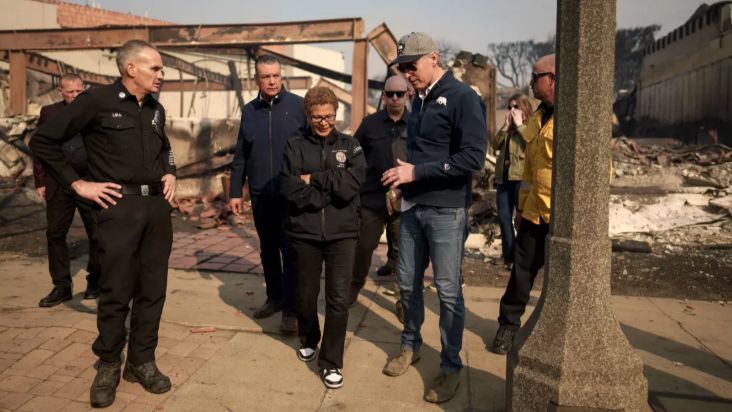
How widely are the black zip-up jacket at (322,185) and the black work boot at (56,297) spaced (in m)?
2.58

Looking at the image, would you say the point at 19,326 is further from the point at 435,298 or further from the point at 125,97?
the point at 435,298

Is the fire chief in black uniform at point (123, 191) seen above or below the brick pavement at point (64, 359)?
above

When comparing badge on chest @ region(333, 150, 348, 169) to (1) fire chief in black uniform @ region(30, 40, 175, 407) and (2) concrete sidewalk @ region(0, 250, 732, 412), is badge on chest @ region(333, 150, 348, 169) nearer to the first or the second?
(1) fire chief in black uniform @ region(30, 40, 175, 407)

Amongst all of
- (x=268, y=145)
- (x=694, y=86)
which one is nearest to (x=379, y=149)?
(x=268, y=145)

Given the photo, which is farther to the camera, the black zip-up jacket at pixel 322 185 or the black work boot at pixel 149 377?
the black zip-up jacket at pixel 322 185

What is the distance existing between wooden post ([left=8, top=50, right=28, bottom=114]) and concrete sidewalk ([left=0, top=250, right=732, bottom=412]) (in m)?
8.14

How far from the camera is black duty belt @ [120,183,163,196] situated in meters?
3.05

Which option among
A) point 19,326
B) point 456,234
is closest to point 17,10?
point 19,326

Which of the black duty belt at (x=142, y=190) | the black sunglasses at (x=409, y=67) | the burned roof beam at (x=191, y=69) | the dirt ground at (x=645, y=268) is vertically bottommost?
the dirt ground at (x=645, y=268)

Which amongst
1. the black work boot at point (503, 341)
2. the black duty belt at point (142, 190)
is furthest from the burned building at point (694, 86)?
the black duty belt at point (142, 190)

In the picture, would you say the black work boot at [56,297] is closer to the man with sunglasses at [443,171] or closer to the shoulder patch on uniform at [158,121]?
the shoulder patch on uniform at [158,121]

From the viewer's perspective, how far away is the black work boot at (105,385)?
9.62ft

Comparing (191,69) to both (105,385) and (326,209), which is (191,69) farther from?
(105,385)

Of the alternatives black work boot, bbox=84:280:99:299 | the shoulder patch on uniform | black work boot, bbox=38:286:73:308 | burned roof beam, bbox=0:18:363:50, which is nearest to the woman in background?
the shoulder patch on uniform
